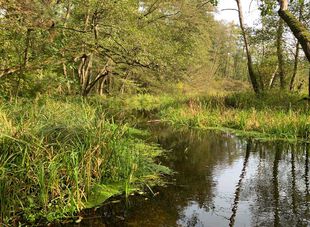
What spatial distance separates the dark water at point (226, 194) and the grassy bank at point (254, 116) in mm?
1904

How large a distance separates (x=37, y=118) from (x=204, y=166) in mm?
3321

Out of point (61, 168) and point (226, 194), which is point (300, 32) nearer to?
point (226, 194)

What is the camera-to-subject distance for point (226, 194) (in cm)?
545

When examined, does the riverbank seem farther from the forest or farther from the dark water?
the dark water

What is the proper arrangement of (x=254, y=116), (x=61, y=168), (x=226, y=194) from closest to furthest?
1. (x=61, y=168)
2. (x=226, y=194)
3. (x=254, y=116)

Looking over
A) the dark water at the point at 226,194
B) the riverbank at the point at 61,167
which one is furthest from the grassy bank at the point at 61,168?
the dark water at the point at 226,194

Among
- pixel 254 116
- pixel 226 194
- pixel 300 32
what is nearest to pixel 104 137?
pixel 226 194

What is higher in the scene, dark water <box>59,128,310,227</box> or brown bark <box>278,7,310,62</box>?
brown bark <box>278,7,310,62</box>

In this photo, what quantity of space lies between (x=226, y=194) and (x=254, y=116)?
7.17 metres

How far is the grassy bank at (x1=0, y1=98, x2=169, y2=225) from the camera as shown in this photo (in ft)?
14.3

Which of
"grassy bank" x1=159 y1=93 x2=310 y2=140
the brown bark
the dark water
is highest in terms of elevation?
the brown bark

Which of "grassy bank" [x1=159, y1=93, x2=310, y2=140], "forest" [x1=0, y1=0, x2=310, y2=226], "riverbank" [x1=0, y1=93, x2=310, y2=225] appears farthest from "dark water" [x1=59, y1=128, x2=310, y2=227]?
"grassy bank" [x1=159, y1=93, x2=310, y2=140]

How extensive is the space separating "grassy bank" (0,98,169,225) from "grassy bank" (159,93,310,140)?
228 inches

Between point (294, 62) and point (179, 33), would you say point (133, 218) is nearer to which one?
point (294, 62)
